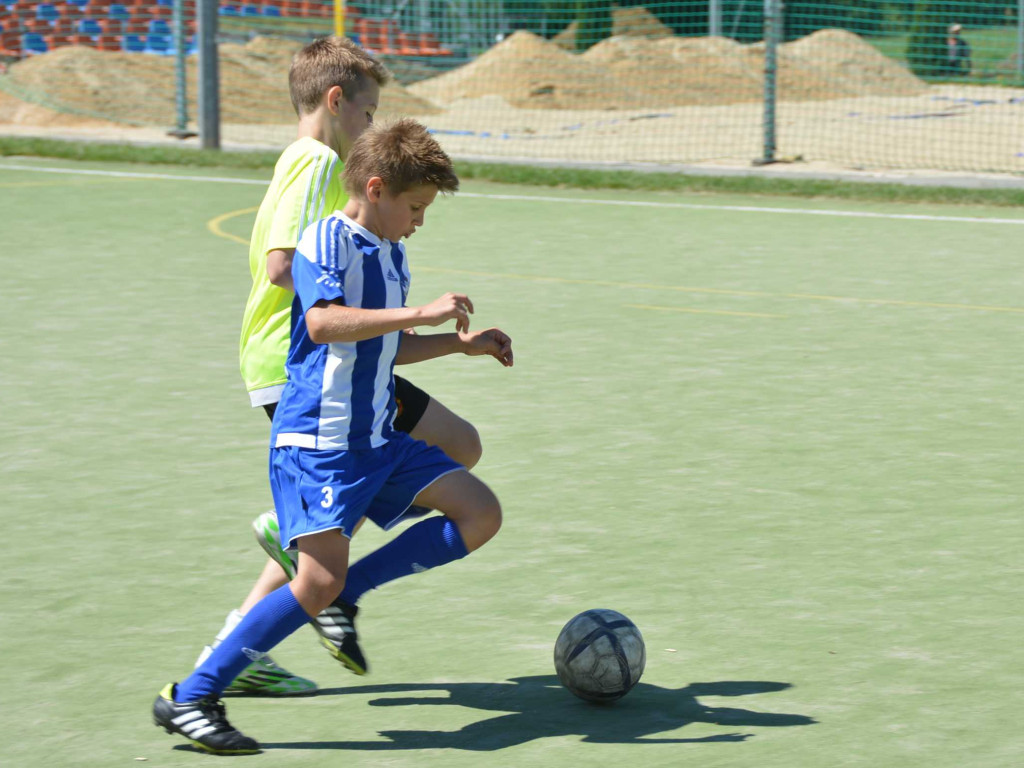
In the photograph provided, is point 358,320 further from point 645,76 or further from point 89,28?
point 89,28

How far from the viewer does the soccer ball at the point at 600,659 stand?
4.31m

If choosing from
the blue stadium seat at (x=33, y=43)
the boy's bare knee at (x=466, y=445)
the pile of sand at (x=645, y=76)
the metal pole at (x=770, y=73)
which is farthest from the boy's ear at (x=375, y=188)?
the blue stadium seat at (x=33, y=43)

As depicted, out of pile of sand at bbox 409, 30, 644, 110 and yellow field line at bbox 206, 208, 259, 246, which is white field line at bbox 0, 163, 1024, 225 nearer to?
yellow field line at bbox 206, 208, 259, 246

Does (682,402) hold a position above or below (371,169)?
below

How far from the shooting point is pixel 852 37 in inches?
1480

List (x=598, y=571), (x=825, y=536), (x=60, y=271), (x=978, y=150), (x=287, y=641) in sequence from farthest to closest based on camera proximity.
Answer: (x=978, y=150), (x=60, y=271), (x=825, y=536), (x=598, y=571), (x=287, y=641)

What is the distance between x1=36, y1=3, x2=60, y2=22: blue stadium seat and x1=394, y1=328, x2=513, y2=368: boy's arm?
3213 cm

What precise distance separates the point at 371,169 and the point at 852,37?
35300 millimetres

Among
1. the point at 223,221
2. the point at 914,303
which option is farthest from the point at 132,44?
the point at 914,303

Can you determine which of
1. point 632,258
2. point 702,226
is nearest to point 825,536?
point 632,258

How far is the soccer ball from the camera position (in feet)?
14.1

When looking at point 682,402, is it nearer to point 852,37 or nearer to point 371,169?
point 371,169

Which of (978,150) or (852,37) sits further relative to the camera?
(852,37)

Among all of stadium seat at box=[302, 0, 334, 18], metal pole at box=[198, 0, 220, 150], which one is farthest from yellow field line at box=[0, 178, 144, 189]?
stadium seat at box=[302, 0, 334, 18]
